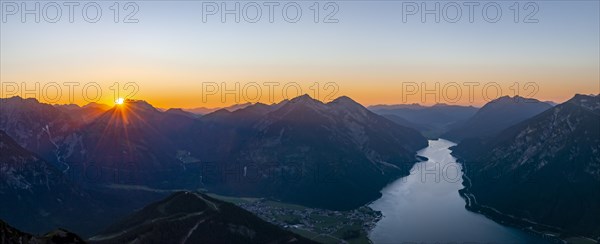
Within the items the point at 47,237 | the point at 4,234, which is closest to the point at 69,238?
the point at 47,237

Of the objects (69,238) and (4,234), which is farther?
(69,238)

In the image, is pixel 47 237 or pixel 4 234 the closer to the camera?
pixel 4 234

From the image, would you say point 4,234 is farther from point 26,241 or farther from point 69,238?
point 69,238

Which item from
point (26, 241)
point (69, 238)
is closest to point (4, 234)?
point (26, 241)
